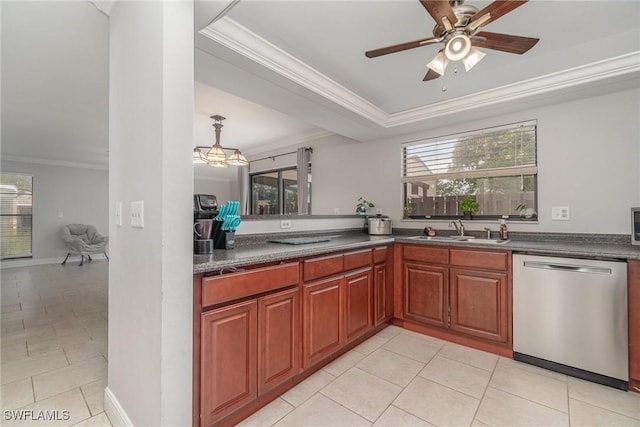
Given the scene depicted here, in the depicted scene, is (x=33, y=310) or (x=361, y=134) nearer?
(x=33, y=310)

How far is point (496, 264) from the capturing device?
93.4 inches

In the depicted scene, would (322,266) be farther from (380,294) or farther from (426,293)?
(426,293)

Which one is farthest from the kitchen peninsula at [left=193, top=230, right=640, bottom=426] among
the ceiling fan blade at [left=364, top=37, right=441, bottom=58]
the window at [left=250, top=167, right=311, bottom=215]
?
the window at [left=250, top=167, right=311, bottom=215]

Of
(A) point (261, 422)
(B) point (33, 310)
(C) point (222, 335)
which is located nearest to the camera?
(C) point (222, 335)

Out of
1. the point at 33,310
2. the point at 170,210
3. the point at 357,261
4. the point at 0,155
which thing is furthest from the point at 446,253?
the point at 0,155

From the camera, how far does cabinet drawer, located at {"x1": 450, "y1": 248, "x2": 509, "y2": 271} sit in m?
2.35

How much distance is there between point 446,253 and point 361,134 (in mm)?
1942

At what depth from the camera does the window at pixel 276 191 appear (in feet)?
17.7

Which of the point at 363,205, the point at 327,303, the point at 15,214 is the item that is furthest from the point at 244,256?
the point at 15,214

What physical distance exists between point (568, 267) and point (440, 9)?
2.01 metres

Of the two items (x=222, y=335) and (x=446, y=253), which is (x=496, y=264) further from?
(x=222, y=335)

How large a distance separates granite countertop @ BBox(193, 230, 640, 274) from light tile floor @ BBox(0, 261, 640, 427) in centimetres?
91

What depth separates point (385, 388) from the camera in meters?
1.90

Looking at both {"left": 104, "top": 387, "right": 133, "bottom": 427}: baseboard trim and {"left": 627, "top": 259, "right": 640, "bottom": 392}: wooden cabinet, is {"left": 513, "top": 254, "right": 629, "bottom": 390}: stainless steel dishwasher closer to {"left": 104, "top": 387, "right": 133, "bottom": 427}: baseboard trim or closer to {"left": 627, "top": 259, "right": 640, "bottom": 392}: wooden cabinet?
{"left": 627, "top": 259, "right": 640, "bottom": 392}: wooden cabinet
